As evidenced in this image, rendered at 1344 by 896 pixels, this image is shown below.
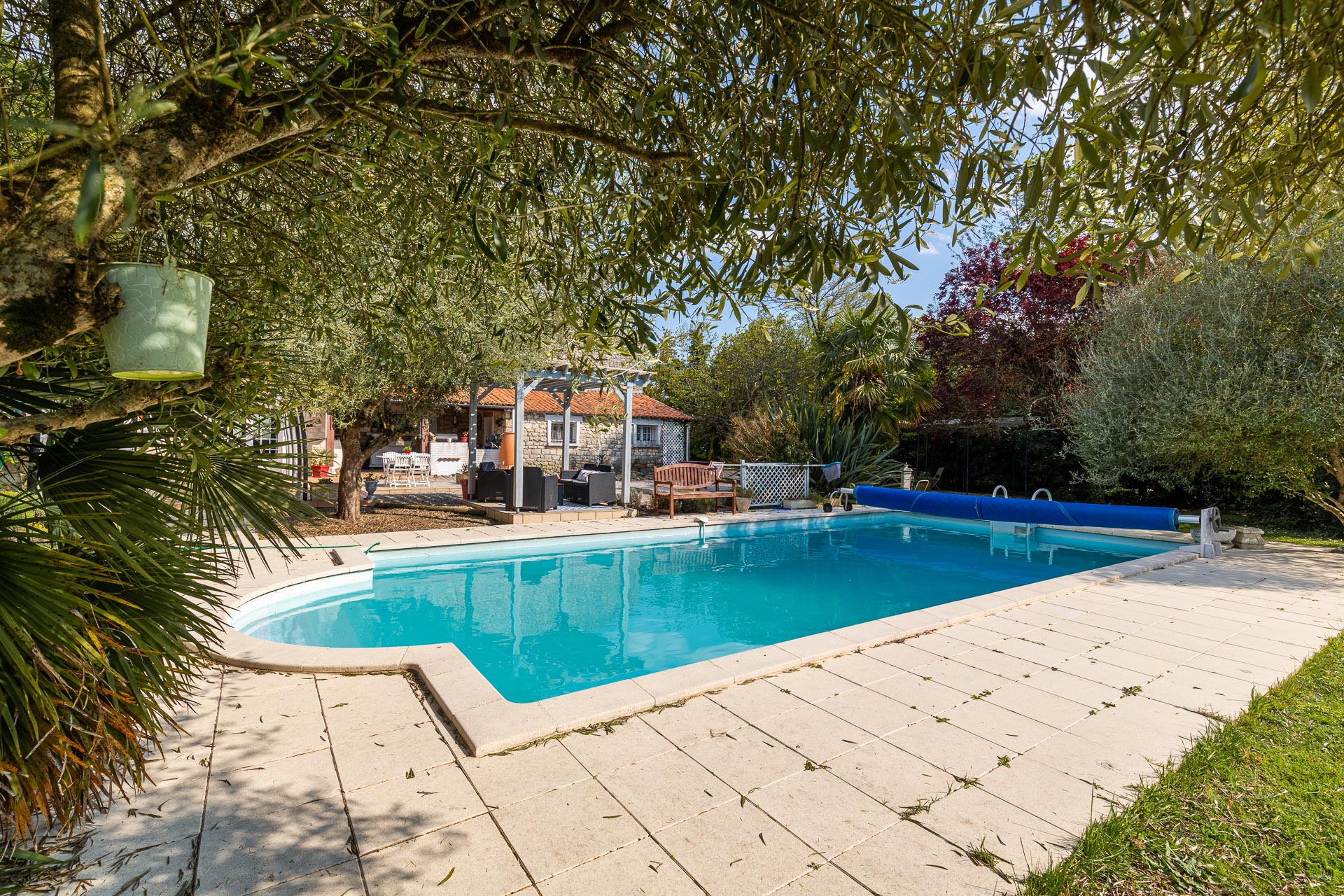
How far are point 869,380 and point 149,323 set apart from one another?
15.5m

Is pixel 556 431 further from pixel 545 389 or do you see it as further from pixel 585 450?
pixel 545 389

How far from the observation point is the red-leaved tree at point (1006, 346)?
48.0 ft

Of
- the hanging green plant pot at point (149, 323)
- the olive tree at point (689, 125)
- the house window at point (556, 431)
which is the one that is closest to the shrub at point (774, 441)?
the house window at point (556, 431)

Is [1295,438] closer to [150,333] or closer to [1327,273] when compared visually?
[1327,273]

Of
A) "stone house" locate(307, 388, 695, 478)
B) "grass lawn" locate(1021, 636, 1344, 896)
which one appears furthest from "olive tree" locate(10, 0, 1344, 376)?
"stone house" locate(307, 388, 695, 478)

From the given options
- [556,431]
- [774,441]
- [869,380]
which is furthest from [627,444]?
[556,431]

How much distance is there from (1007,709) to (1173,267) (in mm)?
9381

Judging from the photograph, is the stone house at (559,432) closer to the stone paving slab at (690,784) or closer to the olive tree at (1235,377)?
the olive tree at (1235,377)

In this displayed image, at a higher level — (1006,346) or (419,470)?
(1006,346)

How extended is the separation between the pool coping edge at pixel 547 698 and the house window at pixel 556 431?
53.3ft

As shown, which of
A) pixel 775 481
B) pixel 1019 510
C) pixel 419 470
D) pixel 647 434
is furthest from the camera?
pixel 647 434

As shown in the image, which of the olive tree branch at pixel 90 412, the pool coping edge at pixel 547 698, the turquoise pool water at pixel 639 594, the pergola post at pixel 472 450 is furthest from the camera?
the pergola post at pixel 472 450

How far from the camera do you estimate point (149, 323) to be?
149 cm

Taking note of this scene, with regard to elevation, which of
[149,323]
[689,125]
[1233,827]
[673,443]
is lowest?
[1233,827]
